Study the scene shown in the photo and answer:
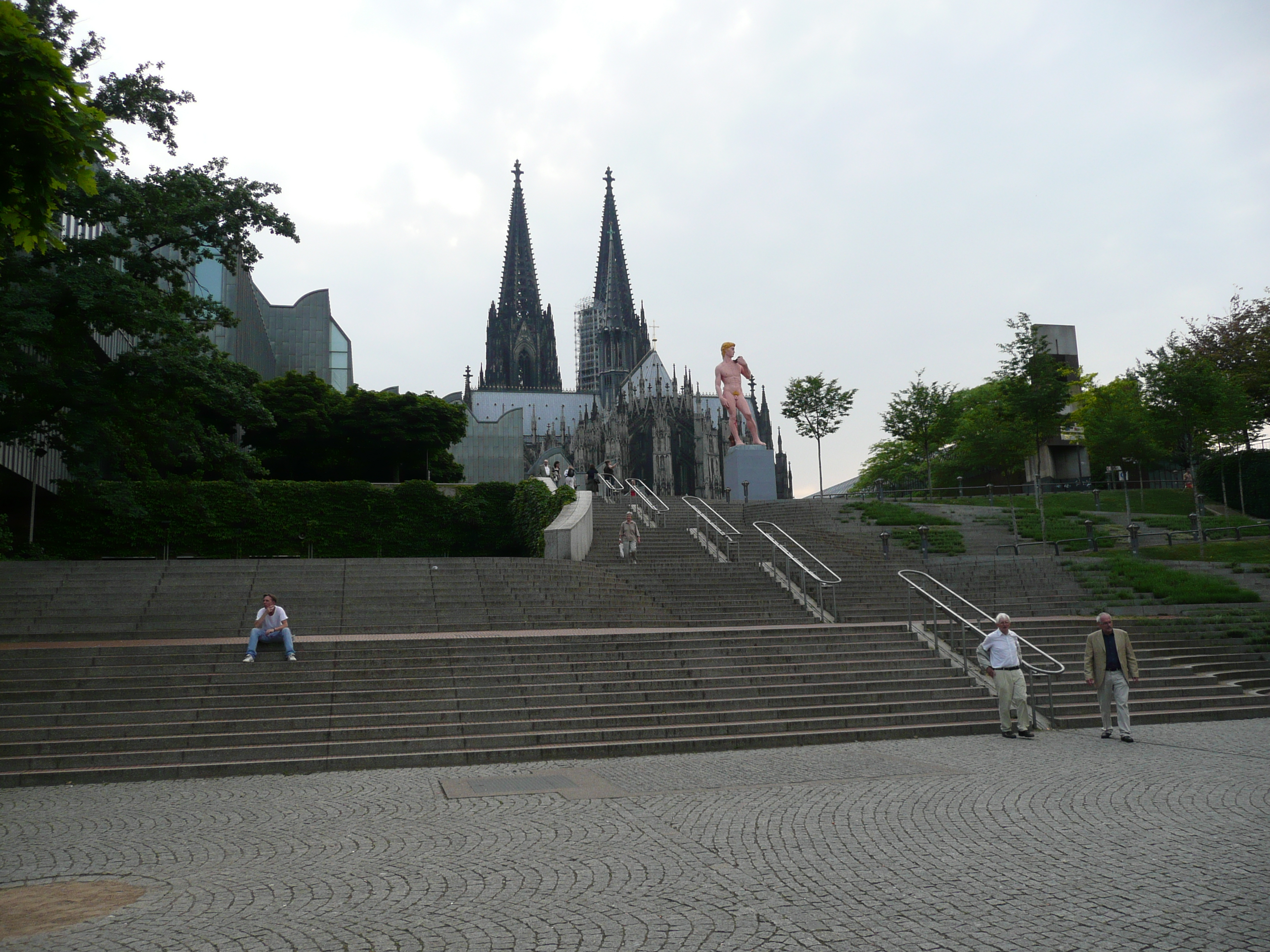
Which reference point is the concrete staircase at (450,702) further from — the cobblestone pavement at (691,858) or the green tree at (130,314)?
the green tree at (130,314)

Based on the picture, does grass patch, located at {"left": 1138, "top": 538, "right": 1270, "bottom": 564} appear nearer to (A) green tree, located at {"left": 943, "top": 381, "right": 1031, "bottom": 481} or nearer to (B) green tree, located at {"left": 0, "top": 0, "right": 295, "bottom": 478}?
(A) green tree, located at {"left": 943, "top": 381, "right": 1031, "bottom": 481}

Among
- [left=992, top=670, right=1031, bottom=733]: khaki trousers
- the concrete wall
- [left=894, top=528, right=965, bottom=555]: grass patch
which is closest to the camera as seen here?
[left=992, top=670, right=1031, bottom=733]: khaki trousers

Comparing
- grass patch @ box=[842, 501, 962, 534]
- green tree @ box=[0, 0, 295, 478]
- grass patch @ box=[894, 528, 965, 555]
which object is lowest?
grass patch @ box=[894, 528, 965, 555]

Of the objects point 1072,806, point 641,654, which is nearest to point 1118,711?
point 1072,806

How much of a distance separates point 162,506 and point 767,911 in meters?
22.6

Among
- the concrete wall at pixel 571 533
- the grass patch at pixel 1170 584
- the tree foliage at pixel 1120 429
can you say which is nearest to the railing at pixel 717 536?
the concrete wall at pixel 571 533

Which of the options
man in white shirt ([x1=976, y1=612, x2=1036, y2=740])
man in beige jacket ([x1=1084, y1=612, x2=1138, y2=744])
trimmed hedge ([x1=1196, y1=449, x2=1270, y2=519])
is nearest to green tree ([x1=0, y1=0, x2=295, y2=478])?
man in white shirt ([x1=976, y1=612, x2=1036, y2=740])

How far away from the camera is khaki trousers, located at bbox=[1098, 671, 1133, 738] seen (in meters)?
10.4

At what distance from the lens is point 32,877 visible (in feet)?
17.9

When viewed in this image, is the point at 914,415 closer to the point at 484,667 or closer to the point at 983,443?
the point at 983,443

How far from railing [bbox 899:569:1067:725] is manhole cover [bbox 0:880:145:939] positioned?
9.38m

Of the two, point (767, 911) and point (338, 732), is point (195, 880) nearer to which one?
point (767, 911)

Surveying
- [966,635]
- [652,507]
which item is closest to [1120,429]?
[652,507]

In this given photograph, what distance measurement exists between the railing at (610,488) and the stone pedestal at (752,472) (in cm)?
394
